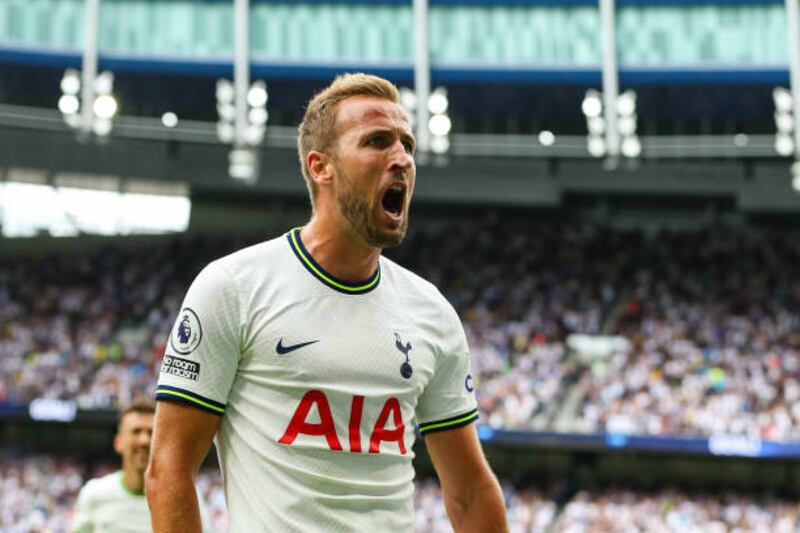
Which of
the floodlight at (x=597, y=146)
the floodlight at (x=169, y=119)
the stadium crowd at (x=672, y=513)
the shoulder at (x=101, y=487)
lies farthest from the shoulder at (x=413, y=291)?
the floodlight at (x=169, y=119)

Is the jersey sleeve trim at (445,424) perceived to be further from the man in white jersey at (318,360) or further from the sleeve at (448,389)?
the man in white jersey at (318,360)

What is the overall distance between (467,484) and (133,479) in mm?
3868

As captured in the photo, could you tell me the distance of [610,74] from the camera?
29.2 meters

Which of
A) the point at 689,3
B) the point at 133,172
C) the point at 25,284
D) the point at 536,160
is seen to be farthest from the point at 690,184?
the point at 25,284

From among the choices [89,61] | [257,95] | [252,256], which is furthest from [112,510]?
[257,95]

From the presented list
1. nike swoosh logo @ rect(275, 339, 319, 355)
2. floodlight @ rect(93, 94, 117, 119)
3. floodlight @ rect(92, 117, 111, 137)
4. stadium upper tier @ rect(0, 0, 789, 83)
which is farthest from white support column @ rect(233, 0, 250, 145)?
nike swoosh logo @ rect(275, 339, 319, 355)

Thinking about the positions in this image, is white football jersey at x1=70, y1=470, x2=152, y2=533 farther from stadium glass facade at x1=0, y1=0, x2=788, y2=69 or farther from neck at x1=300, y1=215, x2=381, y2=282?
stadium glass facade at x1=0, y1=0, x2=788, y2=69

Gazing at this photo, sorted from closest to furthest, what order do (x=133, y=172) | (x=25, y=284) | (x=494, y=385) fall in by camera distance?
(x=494, y=385) < (x=25, y=284) < (x=133, y=172)

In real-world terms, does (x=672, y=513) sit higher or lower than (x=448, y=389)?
lower

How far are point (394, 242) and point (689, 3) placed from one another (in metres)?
28.7

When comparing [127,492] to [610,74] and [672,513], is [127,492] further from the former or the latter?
[610,74]

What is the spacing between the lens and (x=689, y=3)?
3016 cm

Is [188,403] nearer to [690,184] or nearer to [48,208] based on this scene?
[690,184]

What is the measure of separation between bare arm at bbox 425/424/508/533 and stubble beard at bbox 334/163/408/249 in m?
0.72
